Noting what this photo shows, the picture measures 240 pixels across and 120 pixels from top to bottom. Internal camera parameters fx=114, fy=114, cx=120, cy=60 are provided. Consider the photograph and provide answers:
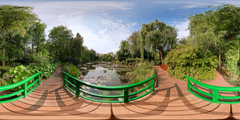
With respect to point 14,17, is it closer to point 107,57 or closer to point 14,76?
point 14,76

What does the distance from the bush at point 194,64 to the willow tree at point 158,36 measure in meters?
4.45

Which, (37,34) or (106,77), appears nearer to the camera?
(106,77)

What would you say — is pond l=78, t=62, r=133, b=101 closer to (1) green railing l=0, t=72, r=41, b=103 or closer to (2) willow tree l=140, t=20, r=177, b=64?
(1) green railing l=0, t=72, r=41, b=103

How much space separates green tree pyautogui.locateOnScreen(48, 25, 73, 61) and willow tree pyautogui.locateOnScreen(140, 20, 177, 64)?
1252cm

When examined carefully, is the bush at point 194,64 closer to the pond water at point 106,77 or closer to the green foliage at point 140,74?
the green foliage at point 140,74

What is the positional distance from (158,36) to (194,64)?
5.79 metres

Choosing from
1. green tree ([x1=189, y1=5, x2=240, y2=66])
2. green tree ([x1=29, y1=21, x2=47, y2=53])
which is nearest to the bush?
green tree ([x1=189, y1=5, x2=240, y2=66])

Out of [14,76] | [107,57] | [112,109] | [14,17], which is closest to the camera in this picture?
[112,109]

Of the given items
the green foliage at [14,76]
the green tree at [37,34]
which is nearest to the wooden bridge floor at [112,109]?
the green foliage at [14,76]

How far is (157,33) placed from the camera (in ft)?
37.9

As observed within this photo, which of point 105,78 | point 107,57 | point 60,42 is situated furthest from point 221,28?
point 107,57

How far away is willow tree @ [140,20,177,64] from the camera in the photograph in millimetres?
11617

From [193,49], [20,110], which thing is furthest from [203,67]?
[20,110]

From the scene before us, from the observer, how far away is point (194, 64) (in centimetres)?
657
